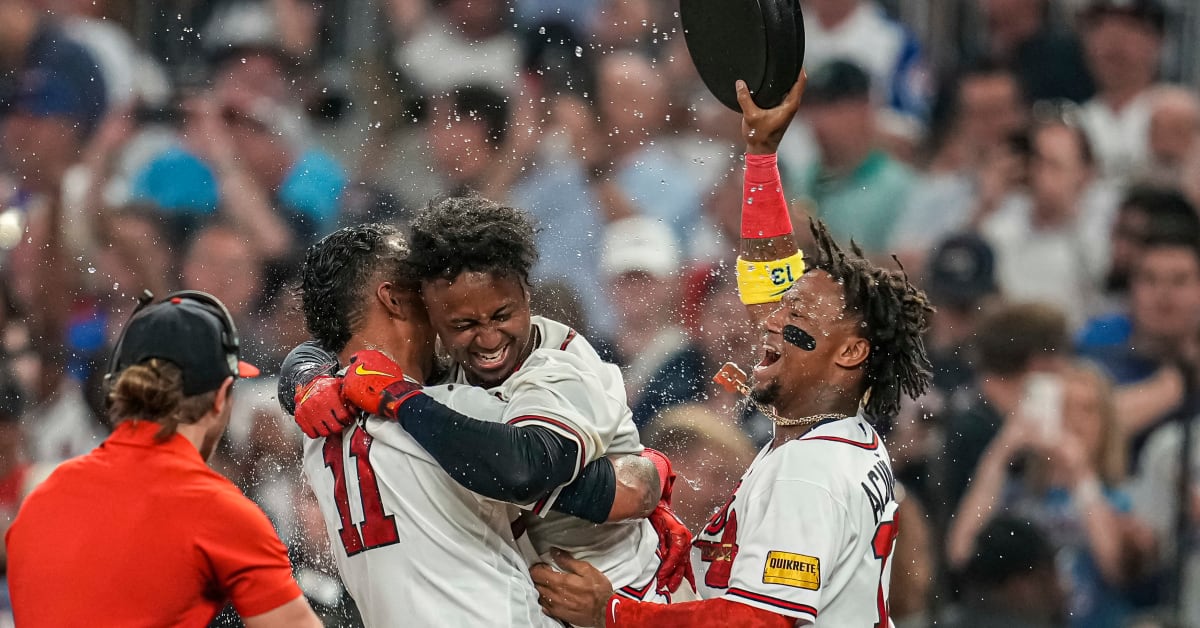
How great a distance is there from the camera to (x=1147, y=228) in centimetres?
720

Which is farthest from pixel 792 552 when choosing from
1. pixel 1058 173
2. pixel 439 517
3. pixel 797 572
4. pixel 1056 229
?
pixel 1058 173

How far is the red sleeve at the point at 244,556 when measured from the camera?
3.29 metres

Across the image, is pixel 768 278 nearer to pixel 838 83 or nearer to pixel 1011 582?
pixel 1011 582

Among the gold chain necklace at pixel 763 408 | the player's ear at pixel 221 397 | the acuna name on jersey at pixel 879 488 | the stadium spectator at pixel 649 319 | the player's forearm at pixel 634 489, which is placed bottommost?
the stadium spectator at pixel 649 319

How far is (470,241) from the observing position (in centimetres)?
357

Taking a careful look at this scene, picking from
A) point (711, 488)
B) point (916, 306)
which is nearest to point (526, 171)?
point (711, 488)

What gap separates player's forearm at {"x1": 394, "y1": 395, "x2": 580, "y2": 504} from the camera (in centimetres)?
335

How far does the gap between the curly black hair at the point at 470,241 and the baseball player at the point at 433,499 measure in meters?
0.25

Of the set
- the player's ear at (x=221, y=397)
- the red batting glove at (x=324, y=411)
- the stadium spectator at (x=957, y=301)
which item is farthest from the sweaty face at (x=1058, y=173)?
the player's ear at (x=221, y=397)

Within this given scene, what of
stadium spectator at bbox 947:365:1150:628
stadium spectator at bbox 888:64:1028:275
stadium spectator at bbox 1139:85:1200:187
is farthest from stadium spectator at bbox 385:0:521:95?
stadium spectator at bbox 1139:85:1200:187

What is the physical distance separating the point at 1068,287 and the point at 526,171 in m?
2.86

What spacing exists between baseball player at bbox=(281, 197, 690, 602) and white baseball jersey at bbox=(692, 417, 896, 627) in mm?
240

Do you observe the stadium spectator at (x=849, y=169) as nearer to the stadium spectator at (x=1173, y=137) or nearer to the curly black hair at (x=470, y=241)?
the stadium spectator at (x=1173, y=137)

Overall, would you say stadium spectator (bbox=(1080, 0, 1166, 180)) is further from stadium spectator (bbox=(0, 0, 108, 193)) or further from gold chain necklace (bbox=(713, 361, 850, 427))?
stadium spectator (bbox=(0, 0, 108, 193))
